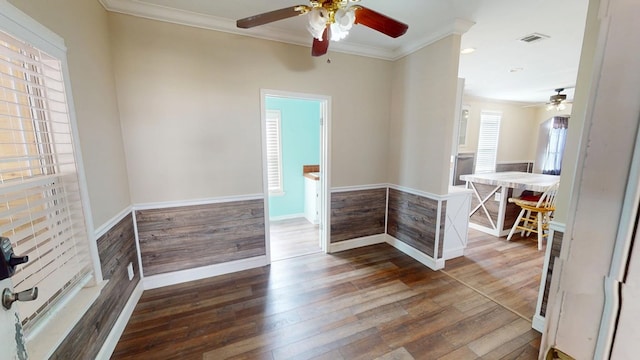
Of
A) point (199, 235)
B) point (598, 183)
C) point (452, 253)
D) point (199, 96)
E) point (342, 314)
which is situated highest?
point (199, 96)

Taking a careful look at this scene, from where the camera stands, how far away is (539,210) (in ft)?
10.8

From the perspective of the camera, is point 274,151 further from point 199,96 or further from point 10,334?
point 10,334

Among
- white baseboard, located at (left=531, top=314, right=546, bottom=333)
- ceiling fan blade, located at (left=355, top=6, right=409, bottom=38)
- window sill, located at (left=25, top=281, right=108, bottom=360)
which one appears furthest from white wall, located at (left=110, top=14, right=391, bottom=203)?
white baseboard, located at (left=531, top=314, right=546, bottom=333)

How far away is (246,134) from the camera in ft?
8.47

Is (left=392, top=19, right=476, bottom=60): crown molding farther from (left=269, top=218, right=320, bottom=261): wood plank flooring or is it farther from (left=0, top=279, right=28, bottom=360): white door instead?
(left=0, top=279, right=28, bottom=360): white door

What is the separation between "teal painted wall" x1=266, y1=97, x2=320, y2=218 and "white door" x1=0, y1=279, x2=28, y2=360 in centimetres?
362

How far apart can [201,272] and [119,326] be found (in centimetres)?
80

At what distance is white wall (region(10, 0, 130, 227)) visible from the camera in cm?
142

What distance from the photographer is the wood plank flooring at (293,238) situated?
3.23 meters

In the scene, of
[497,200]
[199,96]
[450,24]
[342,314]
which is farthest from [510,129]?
[199,96]

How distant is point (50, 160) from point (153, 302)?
154 centimetres

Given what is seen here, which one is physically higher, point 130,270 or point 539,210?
point 539,210

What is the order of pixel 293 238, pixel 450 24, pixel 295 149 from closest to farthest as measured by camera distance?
1. pixel 450 24
2. pixel 293 238
3. pixel 295 149

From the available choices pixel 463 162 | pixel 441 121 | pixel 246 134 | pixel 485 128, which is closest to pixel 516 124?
pixel 485 128
